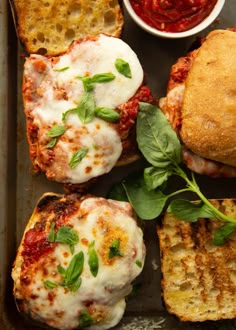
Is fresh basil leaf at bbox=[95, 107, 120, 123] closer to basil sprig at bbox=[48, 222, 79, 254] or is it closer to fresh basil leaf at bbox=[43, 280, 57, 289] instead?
basil sprig at bbox=[48, 222, 79, 254]

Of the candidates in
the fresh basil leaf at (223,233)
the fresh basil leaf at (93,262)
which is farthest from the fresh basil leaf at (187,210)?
the fresh basil leaf at (93,262)

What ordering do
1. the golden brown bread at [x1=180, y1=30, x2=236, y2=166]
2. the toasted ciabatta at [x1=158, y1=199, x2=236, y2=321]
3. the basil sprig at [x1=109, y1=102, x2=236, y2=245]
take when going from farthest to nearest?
the toasted ciabatta at [x1=158, y1=199, x2=236, y2=321], the basil sprig at [x1=109, y1=102, x2=236, y2=245], the golden brown bread at [x1=180, y1=30, x2=236, y2=166]

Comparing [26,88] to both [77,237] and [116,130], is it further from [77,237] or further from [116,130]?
[77,237]

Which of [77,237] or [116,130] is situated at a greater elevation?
[116,130]

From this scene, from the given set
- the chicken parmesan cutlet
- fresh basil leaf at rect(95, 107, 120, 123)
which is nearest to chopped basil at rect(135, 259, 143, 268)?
the chicken parmesan cutlet

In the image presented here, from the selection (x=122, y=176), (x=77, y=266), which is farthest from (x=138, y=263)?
(x=122, y=176)

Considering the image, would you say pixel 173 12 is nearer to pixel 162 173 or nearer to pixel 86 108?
pixel 86 108

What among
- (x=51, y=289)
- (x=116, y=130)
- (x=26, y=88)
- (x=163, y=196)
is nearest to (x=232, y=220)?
(x=163, y=196)

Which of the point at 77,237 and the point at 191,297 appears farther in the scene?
the point at 191,297
